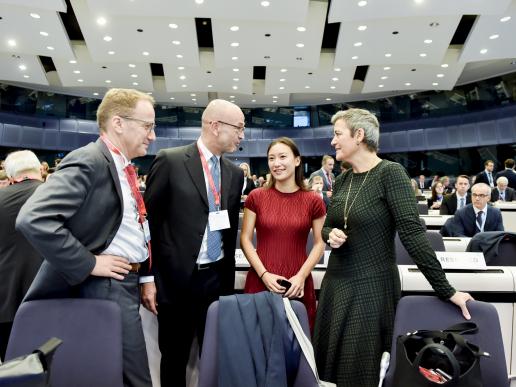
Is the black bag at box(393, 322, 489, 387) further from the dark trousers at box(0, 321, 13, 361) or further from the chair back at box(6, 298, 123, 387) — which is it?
the dark trousers at box(0, 321, 13, 361)

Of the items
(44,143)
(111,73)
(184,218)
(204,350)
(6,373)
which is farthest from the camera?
(44,143)

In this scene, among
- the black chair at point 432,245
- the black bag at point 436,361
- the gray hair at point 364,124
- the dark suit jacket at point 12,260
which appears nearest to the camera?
the black bag at point 436,361

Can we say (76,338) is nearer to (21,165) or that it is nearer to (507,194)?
(21,165)

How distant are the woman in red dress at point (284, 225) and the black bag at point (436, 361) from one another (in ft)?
2.34

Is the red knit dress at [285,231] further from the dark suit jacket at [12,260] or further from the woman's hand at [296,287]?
the dark suit jacket at [12,260]

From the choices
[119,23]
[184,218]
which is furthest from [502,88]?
[184,218]

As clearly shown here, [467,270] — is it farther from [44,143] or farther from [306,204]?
[44,143]

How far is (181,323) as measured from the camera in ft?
5.95

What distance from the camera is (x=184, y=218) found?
70.8 inches

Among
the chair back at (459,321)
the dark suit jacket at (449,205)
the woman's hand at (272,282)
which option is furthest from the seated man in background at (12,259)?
the dark suit jacket at (449,205)

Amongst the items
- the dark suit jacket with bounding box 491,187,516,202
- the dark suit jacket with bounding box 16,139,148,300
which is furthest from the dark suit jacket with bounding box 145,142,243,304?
the dark suit jacket with bounding box 491,187,516,202

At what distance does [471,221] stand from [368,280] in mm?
2731

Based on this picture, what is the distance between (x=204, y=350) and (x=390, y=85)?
12.0m

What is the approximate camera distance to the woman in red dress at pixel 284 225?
6.54 ft
